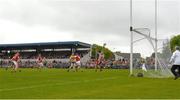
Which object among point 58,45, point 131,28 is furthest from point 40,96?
point 58,45

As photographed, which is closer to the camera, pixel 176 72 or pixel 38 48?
pixel 176 72

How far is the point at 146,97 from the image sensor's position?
17.1 meters

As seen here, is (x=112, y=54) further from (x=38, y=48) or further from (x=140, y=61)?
(x=140, y=61)

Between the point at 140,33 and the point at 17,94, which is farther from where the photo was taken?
the point at 140,33

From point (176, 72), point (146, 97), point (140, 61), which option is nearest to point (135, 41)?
point (176, 72)

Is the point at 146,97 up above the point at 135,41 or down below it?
below

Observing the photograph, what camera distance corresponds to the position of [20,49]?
5256 inches

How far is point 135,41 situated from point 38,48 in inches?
3627

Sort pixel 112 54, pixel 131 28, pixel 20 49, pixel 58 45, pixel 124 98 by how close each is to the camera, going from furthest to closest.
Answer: pixel 112 54 < pixel 20 49 < pixel 58 45 < pixel 131 28 < pixel 124 98

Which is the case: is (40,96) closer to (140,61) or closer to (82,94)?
(82,94)

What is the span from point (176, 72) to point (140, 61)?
90.6ft

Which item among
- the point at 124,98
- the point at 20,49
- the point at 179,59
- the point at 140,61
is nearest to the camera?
the point at 124,98

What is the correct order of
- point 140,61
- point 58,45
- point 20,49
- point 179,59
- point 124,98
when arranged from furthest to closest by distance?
point 20,49, point 58,45, point 140,61, point 179,59, point 124,98

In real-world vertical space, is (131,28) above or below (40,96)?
above
